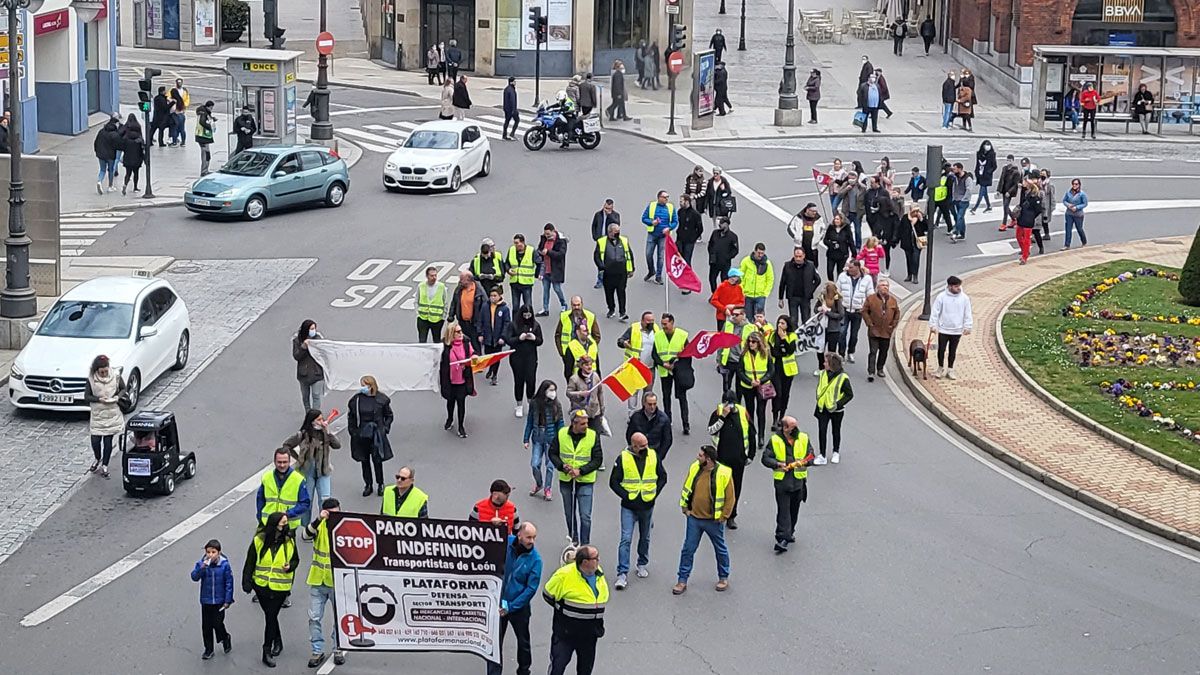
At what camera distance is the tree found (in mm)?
29172

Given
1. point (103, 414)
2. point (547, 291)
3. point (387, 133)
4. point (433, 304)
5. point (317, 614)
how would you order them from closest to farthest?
point (317, 614), point (103, 414), point (433, 304), point (547, 291), point (387, 133)

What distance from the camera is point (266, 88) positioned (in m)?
42.3

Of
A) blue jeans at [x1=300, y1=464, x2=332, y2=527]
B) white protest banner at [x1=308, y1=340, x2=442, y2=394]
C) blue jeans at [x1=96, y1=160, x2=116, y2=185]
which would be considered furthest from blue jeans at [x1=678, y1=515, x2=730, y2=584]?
blue jeans at [x1=96, y1=160, x2=116, y2=185]

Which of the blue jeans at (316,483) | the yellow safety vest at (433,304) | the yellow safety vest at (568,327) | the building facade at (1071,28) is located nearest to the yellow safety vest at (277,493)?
the blue jeans at (316,483)

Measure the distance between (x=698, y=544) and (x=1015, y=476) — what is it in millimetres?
5604

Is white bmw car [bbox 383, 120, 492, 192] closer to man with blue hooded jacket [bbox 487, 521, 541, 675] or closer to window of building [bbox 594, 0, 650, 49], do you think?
window of building [bbox 594, 0, 650, 49]

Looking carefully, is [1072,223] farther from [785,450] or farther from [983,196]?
[785,450]

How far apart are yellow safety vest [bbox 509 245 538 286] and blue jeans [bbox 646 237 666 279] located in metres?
3.94

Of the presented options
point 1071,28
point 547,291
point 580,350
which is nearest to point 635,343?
point 580,350

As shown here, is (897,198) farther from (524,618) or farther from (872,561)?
(524,618)

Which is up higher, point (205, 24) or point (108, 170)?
point (205, 24)

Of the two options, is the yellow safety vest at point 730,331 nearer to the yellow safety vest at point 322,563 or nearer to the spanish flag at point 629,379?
the spanish flag at point 629,379

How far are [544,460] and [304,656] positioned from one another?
489 cm

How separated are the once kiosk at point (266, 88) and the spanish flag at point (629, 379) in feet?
77.1
